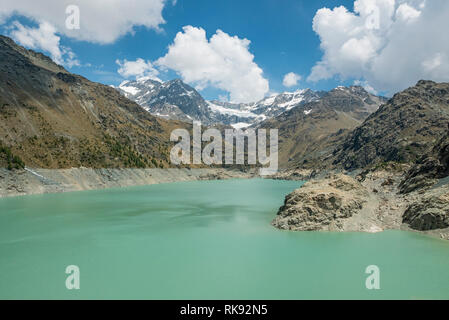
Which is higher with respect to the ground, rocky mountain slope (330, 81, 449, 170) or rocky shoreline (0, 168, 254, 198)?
rocky mountain slope (330, 81, 449, 170)

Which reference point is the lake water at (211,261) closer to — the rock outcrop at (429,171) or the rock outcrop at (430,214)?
the rock outcrop at (430,214)

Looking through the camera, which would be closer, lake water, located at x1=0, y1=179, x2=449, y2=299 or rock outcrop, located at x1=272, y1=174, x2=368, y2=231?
lake water, located at x1=0, y1=179, x2=449, y2=299

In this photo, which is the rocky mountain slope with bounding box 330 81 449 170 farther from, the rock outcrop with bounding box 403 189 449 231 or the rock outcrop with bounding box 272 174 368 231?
the rock outcrop with bounding box 272 174 368 231

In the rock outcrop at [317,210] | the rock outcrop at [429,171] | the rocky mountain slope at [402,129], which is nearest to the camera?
the rock outcrop at [317,210]

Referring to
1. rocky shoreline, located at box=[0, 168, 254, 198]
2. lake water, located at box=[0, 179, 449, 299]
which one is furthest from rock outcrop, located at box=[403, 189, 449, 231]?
rocky shoreline, located at box=[0, 168, 254, 198]

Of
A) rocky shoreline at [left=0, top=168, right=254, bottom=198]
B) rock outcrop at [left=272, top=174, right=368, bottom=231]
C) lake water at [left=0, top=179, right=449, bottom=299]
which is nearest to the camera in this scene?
lake water at [left=0, top=179, right=449, bottom=299]

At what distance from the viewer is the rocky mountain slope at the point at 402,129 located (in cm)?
11232

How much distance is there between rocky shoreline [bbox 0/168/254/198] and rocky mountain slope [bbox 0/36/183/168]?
14.7 ft

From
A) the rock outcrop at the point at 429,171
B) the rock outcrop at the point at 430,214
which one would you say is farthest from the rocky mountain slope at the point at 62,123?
the rock outcrop at the point at 429,171

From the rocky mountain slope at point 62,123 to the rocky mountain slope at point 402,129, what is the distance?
102 meters

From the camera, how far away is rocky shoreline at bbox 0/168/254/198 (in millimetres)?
75438

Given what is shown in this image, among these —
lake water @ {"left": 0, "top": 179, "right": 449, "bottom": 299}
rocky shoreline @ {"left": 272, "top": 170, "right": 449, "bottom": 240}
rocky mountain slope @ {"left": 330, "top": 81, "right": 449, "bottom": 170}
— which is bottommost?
lake water @ {"left": 0, "top": 179, "right": 449, "bottom": 299}

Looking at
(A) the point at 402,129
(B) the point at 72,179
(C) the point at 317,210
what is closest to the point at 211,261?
(C) the point at 317,210
